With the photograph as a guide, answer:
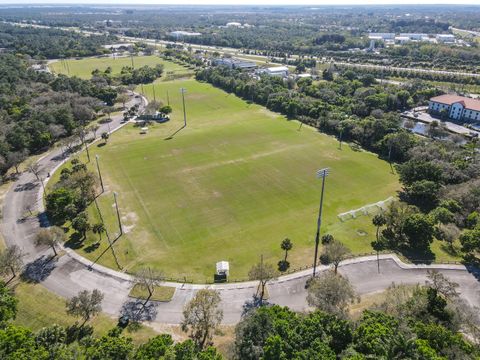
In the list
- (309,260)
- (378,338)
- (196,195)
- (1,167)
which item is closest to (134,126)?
(1,167)

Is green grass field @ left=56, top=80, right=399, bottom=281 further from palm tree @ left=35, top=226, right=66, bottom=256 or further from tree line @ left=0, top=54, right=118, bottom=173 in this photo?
tree line @ left=0, top=54, right=118, bottom=173

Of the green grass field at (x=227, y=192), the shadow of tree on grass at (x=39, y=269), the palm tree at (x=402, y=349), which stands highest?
the palm tree at (x=402, y=349)

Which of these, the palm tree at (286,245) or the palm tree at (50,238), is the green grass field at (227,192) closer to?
the palm tree at (286,245)

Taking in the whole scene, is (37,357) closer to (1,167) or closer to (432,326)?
(432,326)

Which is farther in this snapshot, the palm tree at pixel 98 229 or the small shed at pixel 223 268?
the palm tree at pixel 98 229

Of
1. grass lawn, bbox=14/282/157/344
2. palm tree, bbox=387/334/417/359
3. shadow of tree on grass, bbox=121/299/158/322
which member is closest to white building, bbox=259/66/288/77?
shadow of tree on grass, bbox=121/299/158/322

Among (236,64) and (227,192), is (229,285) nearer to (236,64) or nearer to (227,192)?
(227,192)

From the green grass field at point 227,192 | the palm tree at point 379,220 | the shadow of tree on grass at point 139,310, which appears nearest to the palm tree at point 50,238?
the green grass field at point 227,192

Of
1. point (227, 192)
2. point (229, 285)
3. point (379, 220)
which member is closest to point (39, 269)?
point (229, 285)
